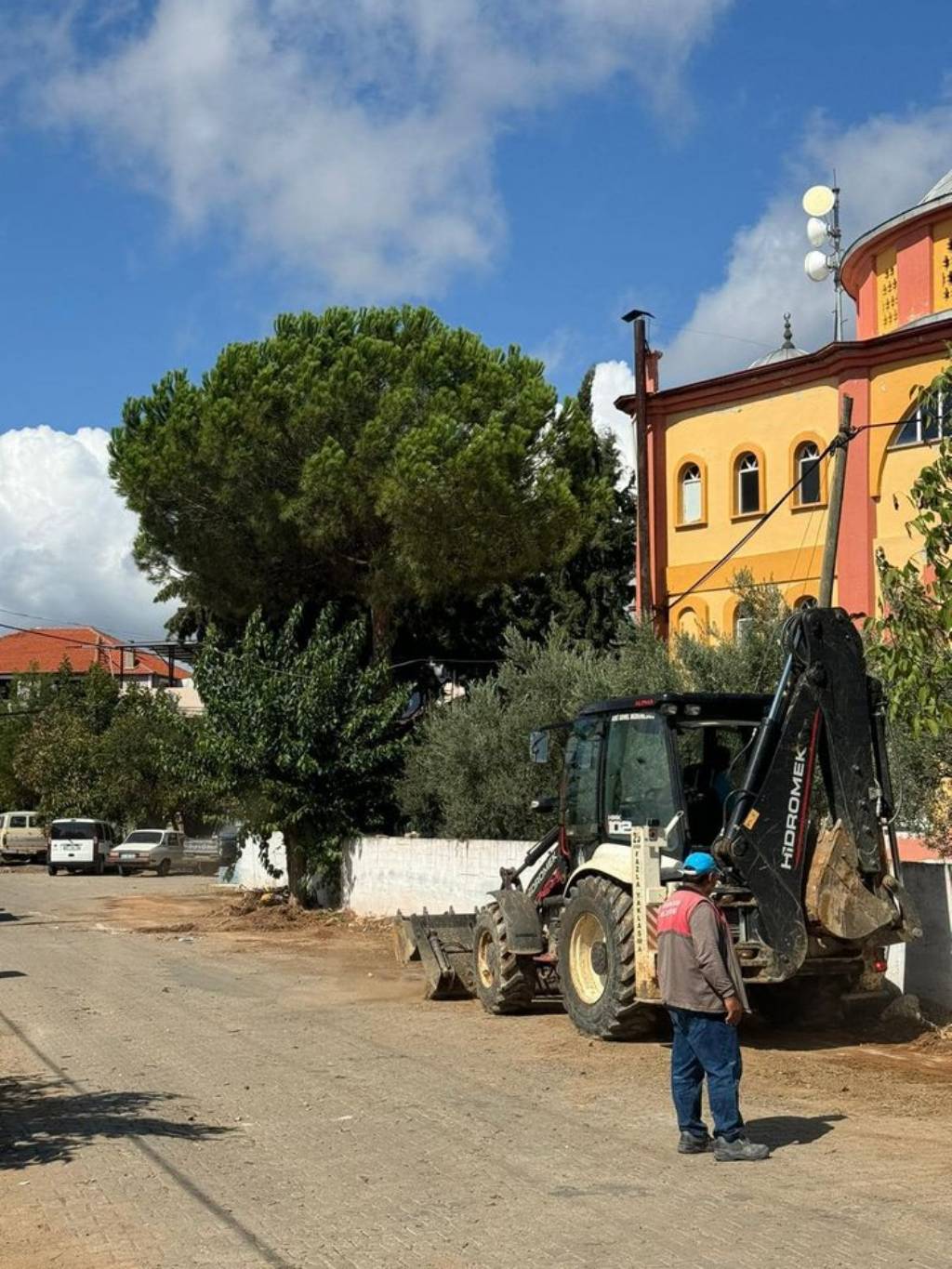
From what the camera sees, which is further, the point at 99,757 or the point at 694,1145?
the point at 99,757

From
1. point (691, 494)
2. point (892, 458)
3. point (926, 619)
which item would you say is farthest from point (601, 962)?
point (691, 494)

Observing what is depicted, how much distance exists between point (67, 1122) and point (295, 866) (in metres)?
18.8

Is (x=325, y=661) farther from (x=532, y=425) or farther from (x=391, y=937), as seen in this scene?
(x=532, y=425)

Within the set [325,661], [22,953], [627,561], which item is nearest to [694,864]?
[22,953]

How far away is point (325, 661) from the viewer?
87.7 feet

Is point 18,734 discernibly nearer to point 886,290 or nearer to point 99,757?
point 99,757

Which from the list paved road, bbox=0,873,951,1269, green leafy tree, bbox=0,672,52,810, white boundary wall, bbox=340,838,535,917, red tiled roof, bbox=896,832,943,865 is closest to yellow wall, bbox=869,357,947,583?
red tiled roof, bbox=896,832,943,865

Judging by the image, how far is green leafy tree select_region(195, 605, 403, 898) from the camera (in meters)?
26.5

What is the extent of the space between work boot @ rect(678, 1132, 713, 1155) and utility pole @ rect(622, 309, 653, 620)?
67.9ft

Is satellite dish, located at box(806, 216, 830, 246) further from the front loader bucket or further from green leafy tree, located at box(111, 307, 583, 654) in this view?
the front loader bucket

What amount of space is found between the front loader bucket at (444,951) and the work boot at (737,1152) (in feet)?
23.6

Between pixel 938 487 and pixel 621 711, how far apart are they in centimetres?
336

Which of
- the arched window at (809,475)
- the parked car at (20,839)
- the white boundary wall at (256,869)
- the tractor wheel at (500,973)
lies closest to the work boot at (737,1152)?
the tractor wheel at (500,973)

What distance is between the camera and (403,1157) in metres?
8.20
